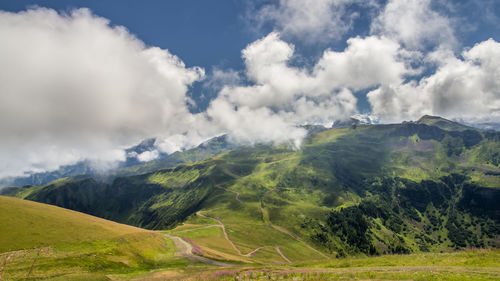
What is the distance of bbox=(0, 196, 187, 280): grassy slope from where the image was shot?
172ft

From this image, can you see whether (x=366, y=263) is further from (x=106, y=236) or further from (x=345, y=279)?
(x=106, y=236)

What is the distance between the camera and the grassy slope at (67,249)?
52.5m

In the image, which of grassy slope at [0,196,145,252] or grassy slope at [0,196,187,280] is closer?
grassy slope at [0,196,187,280]

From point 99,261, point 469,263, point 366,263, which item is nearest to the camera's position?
point 469,263

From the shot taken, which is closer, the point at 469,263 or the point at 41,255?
the point at 469,263

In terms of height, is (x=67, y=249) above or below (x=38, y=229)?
below

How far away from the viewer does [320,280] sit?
106 feet

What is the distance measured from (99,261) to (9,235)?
25179 millimetres

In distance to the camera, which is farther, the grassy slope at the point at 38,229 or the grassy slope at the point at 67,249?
→ the grassy slope at the point at 38,229

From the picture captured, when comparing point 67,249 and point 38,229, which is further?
point 38,229

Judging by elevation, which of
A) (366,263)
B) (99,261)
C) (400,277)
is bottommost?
(99,261)

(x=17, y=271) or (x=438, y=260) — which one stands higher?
(x=438, y=260)

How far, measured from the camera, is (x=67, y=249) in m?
64.4

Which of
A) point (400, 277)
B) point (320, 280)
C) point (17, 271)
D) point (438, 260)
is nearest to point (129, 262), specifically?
point (17, 271)
